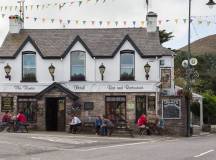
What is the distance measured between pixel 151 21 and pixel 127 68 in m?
4.45

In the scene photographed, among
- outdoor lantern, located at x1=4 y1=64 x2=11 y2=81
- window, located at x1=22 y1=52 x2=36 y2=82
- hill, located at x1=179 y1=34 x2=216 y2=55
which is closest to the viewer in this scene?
outdoor lantern, located at x1=4 y1=64 x2=11 y2=81

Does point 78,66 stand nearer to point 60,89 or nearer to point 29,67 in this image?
point 60,89

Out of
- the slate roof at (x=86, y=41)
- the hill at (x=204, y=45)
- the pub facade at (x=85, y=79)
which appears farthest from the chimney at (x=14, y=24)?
the hill at (x=204, y=45)

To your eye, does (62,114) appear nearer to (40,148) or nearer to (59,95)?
(59,95)

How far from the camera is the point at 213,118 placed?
6438 cm

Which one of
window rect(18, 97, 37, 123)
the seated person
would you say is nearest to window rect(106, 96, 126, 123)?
the seated person

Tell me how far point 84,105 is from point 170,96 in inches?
236

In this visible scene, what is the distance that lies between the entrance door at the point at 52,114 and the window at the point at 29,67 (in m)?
2.05

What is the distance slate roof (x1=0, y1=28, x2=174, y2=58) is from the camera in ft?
145

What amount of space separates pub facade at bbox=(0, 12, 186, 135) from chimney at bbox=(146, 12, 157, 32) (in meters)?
0.97

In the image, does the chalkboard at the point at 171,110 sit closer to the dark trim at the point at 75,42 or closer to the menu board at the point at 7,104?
the dark trim at the point at 75,42

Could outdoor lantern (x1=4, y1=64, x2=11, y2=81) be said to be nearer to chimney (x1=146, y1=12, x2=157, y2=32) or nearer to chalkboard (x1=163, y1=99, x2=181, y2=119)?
chimney (x1=146, y1=12, x2=157, y2=32)

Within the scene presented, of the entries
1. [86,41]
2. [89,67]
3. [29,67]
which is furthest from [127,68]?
[29,67]

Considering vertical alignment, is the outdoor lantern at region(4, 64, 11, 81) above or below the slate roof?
below
